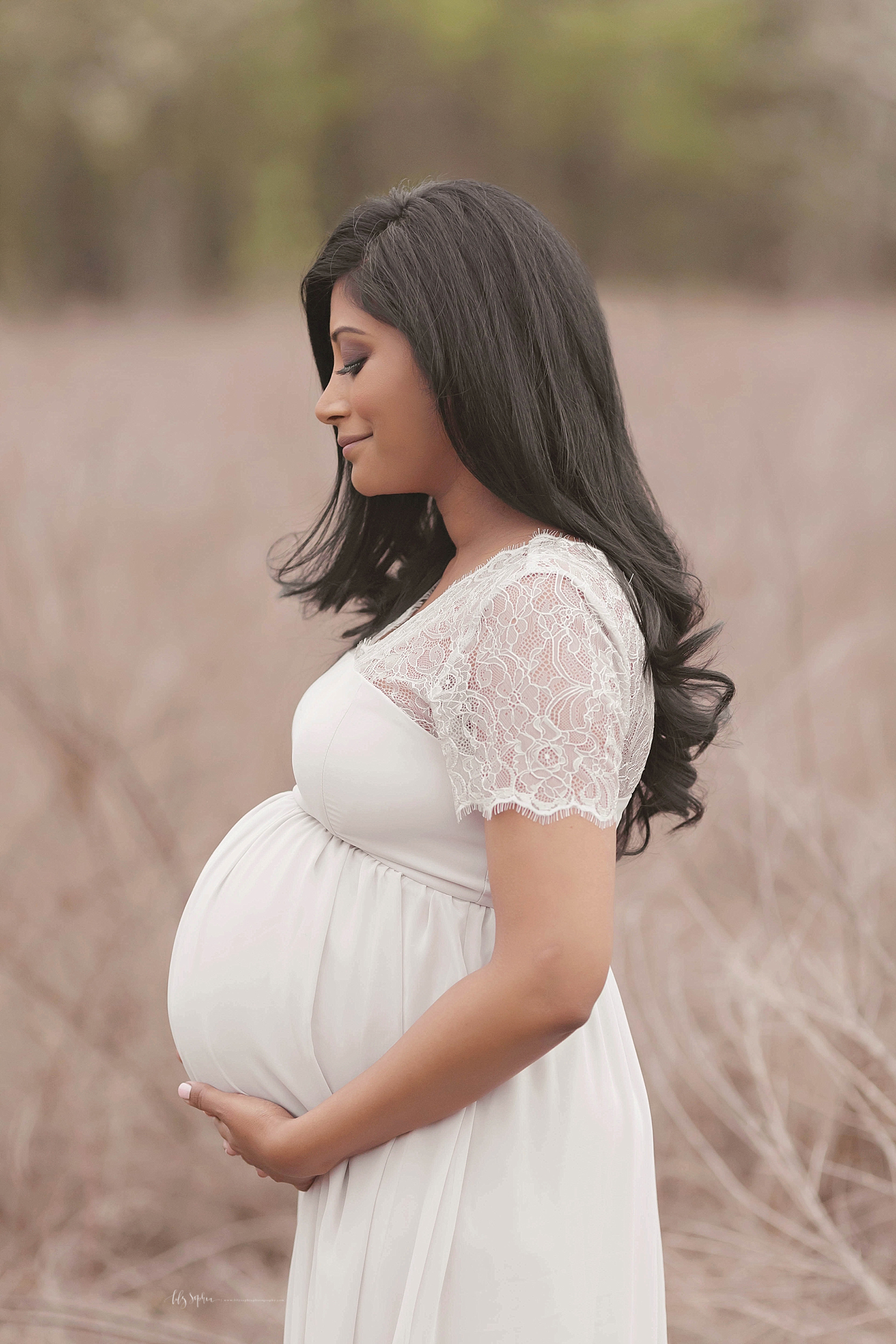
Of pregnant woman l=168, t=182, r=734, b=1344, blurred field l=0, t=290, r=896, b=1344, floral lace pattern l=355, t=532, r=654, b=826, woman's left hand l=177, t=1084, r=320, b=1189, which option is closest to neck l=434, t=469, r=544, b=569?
pregnant woman l=168, t=182, r=734, b=1344

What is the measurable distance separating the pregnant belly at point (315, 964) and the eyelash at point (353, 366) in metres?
0.52

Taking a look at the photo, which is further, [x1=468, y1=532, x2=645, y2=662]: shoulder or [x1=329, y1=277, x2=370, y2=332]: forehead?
[x1=329, y1=277, x2=370, y2=332]: forehead

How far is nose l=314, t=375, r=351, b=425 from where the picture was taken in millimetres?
1219

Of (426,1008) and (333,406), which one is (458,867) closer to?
(426,1008)

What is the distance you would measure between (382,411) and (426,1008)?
2.11 ft

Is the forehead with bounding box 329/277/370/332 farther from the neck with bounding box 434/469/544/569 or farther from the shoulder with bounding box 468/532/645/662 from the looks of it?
the shoulder with bounding box 468/532/645/662

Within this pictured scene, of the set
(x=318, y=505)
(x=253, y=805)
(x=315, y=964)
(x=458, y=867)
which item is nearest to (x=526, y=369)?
(x=458, y=867)

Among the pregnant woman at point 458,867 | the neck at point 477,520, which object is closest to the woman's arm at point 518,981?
the pregnant woman at point 458,867

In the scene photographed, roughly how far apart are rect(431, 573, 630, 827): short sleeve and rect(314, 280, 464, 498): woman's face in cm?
25

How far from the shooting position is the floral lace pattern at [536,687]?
0.99 m

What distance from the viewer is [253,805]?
11.4ft

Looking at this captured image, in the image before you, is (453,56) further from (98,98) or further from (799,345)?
(799,345)

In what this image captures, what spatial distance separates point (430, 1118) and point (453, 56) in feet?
22.8

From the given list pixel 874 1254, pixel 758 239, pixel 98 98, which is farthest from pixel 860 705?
pixel 98 98
